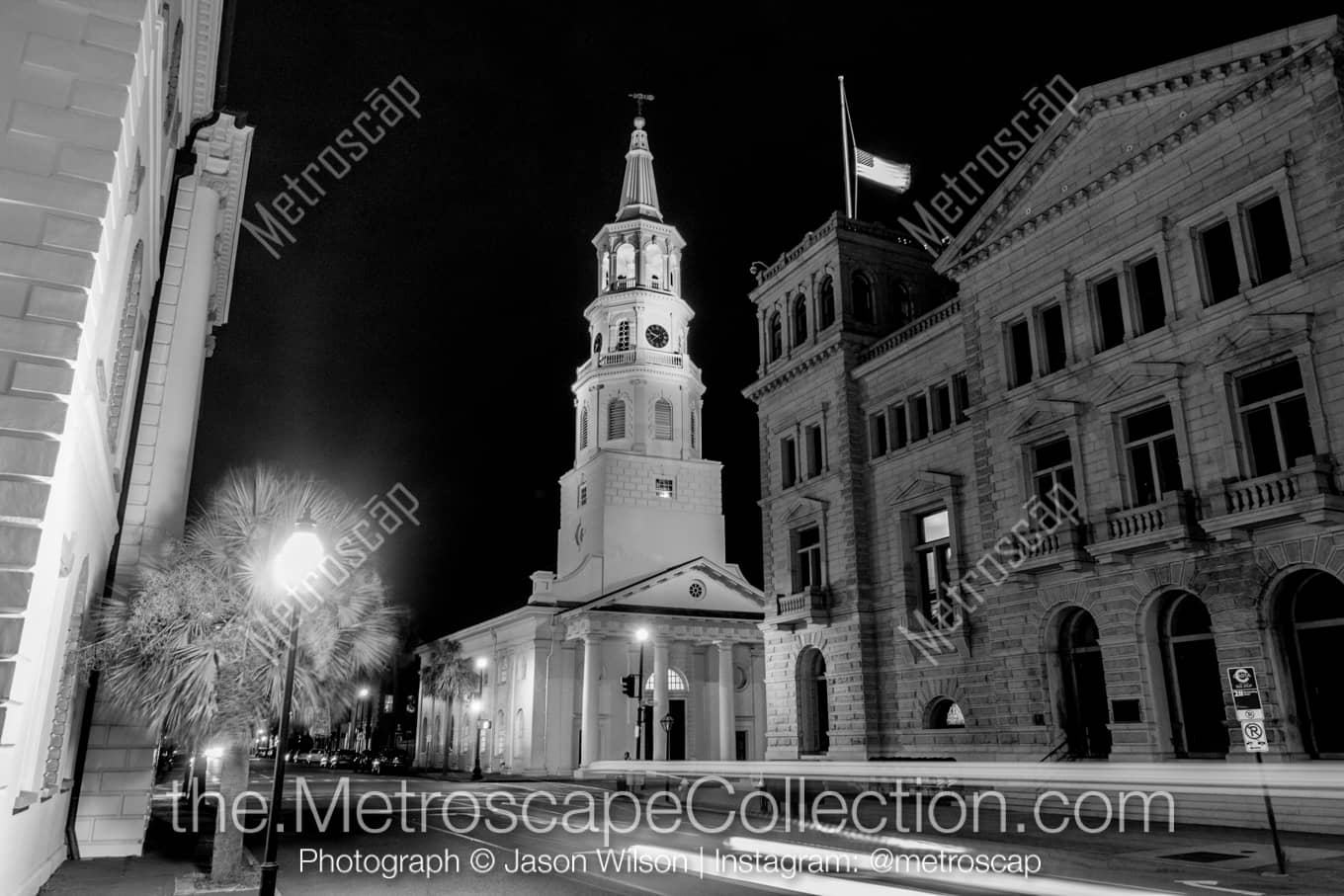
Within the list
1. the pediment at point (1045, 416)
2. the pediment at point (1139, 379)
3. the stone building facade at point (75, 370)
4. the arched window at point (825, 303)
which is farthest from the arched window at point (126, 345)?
the arched window at point (825, 303)

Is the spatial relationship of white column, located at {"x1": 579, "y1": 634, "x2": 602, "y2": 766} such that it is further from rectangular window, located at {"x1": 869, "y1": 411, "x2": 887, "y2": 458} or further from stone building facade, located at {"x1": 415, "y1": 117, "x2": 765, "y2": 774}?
rectangular window, located at {"x1": 869, "y1": 411, "x2": 887, "y2": 458}

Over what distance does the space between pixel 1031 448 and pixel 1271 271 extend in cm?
763

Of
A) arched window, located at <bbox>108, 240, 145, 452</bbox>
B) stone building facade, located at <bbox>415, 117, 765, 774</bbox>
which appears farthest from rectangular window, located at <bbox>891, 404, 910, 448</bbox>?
stone building facade, located at <bbox>415, 117, 765, 774</bbox>

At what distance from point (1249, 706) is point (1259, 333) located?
11.1m

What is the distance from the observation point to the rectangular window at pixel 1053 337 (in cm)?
2783

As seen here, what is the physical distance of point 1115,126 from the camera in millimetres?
26094

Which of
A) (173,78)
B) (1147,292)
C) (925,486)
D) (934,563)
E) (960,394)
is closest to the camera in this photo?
(173,78)

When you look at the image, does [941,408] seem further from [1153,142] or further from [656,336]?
[656,336]

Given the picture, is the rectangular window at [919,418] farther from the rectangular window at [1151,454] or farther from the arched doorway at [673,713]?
the arched doorway at [673,713]

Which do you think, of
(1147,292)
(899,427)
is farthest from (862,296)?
(1147,292)

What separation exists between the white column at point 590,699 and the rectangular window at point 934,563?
28.5 m

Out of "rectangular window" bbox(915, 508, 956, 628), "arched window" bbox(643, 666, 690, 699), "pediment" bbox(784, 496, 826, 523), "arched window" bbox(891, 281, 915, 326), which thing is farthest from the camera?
"arched window" bbox(643, 666, 690, 699)

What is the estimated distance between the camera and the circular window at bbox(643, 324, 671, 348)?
6412 cm

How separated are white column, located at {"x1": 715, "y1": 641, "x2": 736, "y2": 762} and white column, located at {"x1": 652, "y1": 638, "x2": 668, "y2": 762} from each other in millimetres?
3542
